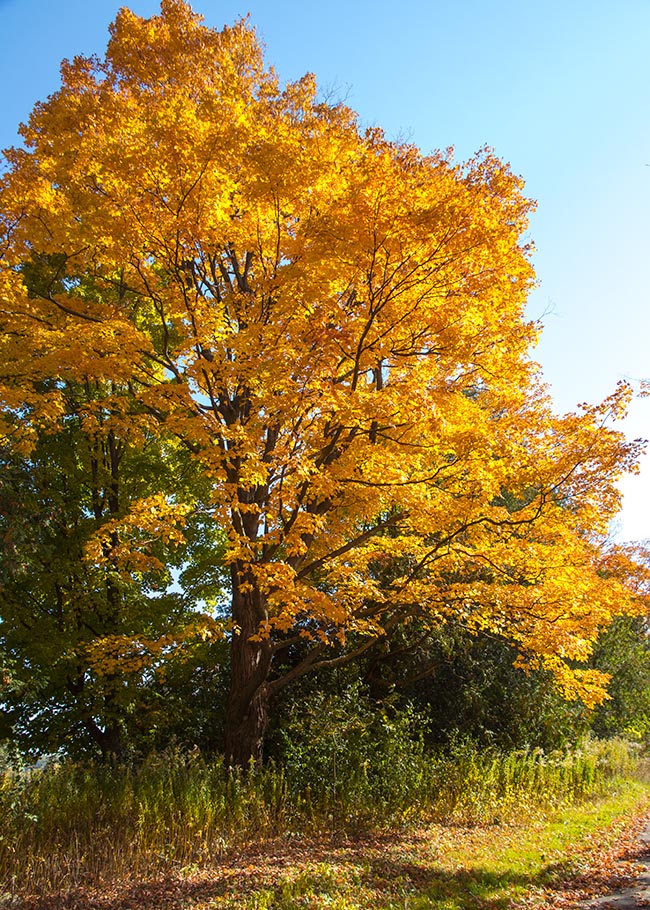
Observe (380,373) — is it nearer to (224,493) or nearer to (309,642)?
(224,493)

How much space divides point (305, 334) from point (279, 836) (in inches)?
243

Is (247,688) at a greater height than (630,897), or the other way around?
(247,688)

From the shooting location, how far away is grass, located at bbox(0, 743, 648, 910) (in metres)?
5.91

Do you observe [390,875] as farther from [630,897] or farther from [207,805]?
[630,897]

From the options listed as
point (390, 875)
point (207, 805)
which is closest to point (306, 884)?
point (390, 875)

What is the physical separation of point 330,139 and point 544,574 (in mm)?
6548

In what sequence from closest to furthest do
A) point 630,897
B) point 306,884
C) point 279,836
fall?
1. point 306,884
2. point 630,897
3. point 279,836

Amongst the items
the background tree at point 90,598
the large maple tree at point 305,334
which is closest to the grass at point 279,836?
the large maple tree at point 305,334

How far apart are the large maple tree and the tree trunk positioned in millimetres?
33

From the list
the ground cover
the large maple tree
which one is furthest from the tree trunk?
the ground cover

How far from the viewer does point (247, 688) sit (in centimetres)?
884

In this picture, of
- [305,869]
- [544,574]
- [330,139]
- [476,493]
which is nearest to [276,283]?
[330,139]

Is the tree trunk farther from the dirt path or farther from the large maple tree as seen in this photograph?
the dirt path

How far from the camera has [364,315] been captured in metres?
7.82
